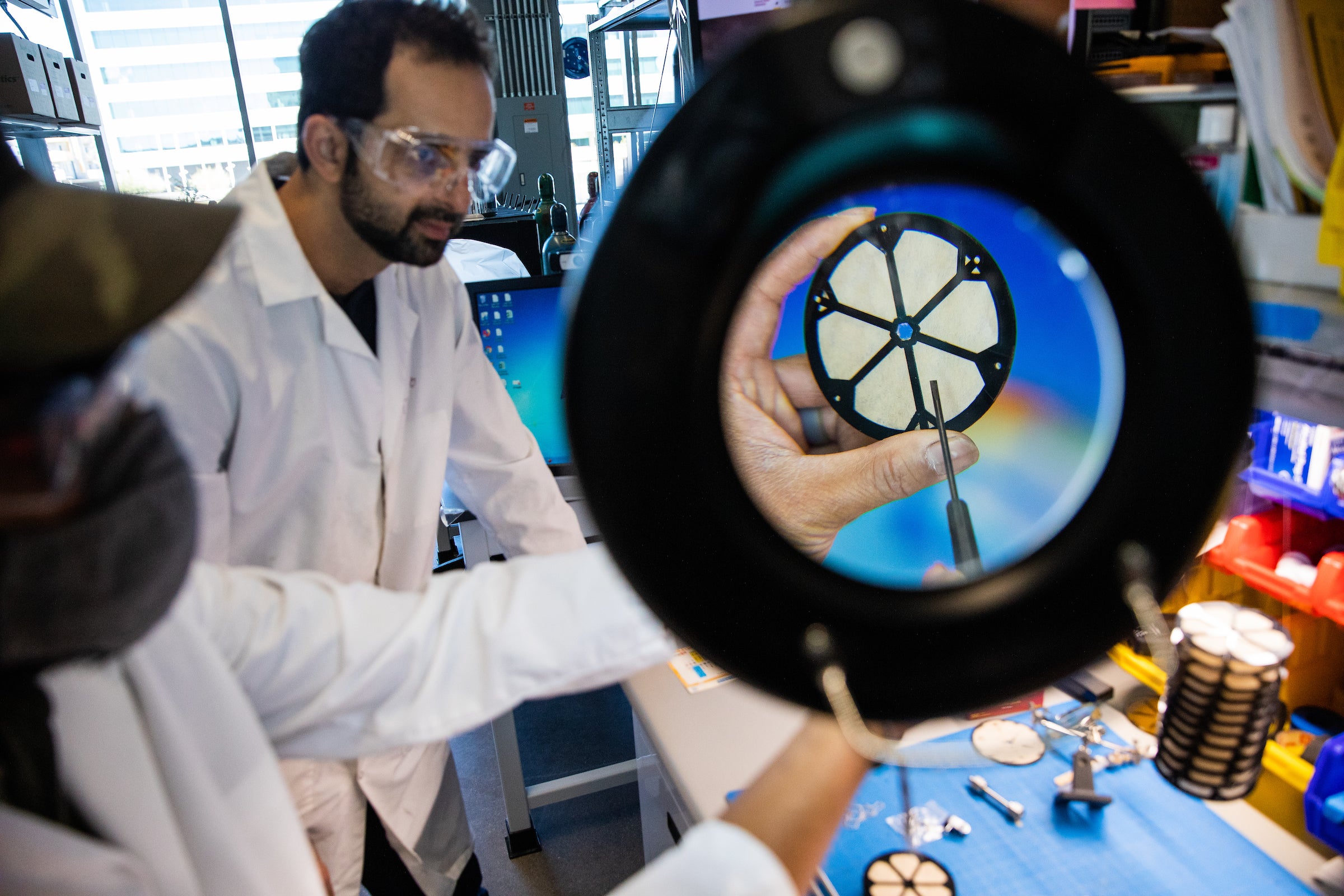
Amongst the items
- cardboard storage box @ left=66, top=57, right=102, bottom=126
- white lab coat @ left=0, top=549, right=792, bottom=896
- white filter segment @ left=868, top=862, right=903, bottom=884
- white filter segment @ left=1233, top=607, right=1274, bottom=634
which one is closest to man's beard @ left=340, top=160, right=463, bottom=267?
white lab coat @ left=0, top=549, right=792, bottom=896

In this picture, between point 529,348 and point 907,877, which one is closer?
point 907,877

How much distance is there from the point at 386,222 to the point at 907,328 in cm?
91

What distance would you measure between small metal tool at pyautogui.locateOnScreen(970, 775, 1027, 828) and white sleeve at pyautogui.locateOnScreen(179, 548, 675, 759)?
667 mm

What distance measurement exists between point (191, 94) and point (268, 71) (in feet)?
1.75

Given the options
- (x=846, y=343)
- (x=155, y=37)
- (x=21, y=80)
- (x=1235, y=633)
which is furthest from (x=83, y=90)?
(x=1235, y=633)

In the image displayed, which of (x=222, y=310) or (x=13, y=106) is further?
(x=13, y=106)

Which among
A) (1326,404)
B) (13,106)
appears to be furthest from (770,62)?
(13,106)

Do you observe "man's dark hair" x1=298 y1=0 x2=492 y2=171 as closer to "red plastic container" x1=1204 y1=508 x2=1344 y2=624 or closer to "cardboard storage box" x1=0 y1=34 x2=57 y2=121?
"red plastic container" x1=1204 y1=508 x2=1344 y2=624

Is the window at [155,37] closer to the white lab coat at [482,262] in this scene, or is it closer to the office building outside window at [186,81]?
the office building outside window at [186,81]

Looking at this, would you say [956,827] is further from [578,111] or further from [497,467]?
[578,111]

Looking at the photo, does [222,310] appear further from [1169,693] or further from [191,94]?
[191,94]

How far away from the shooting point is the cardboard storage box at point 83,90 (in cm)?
319

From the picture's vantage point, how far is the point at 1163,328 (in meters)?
0.35

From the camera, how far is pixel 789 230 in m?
0.32
